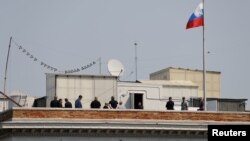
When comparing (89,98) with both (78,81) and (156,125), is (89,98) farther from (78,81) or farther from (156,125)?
(156,125)

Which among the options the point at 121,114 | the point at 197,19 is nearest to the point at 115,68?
the point at 197,19

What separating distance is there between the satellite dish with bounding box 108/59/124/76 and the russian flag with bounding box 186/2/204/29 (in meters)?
8.68

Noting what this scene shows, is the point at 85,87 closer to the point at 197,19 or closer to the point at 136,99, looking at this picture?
the point at 136,99

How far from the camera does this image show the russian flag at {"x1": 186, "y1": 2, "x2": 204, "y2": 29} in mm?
69625

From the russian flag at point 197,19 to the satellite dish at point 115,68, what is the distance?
8685mm

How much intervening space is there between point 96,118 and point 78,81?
33.5 feet

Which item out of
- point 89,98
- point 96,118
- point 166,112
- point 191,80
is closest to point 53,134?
point 96,118

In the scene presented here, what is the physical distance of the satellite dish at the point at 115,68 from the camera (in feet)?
252

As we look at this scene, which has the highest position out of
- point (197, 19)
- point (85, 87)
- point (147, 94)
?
point (197, 19)

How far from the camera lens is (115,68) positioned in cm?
7681

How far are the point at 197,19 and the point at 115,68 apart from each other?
9258 millimetres

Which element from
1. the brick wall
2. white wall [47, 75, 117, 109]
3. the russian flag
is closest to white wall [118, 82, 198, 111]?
white wall [47, 75, 117, 109]

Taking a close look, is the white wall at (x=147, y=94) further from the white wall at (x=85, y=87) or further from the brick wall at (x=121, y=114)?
the brick wall at (x=121, y=114)

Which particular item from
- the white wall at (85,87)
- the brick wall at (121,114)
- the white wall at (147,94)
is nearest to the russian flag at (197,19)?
the brick wall at (121,114)
